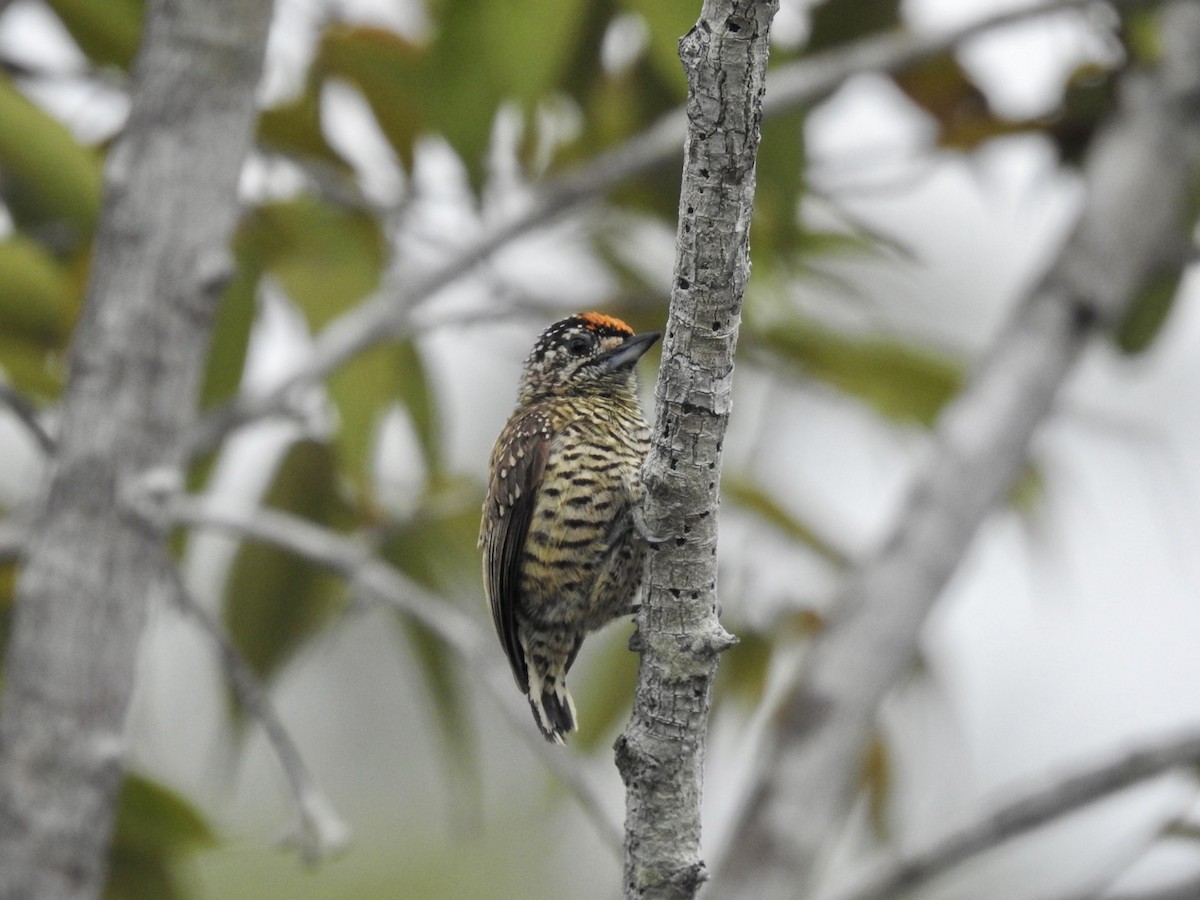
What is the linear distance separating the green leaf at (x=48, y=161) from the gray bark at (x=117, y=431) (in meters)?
0.29

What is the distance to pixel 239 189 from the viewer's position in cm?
389

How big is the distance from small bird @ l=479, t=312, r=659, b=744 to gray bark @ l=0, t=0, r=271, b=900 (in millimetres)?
878

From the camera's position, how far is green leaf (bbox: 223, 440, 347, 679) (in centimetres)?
542

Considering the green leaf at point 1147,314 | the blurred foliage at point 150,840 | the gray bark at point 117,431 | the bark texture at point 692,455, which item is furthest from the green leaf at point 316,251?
the bark texture at point 692,455

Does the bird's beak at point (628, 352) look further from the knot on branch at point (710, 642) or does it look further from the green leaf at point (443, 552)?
the green leaf at point (443, 552)

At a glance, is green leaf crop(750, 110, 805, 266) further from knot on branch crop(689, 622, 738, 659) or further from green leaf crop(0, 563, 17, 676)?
green leaf crop(0, 563, 17, 676)

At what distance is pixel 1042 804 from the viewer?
4.45m

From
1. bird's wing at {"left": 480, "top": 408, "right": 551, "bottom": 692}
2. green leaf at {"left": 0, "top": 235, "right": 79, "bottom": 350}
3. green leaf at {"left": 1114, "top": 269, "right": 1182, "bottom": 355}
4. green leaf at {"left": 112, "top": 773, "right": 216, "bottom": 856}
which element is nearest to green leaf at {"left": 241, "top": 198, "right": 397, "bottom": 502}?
green leaf at {"left": 0, "top": 235, "right": 79, "bottom": 350}

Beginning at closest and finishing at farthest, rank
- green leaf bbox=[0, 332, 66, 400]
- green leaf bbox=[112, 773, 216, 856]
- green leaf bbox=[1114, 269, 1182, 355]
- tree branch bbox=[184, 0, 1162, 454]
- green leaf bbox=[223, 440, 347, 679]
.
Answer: tree branch bbox=[184, 0, 1162, 454]
green leaf bbox=[112, 773, 216, 856]
green leaf bbox=[0, 332, 66, 400]
green leaf bbox=[223, 440, 347, 679]
green leaf bbox=[1114, 269, 1182, 355]

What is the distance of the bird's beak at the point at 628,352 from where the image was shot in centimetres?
343

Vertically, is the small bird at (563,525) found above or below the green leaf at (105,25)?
below

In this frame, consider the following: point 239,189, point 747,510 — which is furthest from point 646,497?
point 747,510

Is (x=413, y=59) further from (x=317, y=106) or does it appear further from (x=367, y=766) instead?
(x=367, y=766)

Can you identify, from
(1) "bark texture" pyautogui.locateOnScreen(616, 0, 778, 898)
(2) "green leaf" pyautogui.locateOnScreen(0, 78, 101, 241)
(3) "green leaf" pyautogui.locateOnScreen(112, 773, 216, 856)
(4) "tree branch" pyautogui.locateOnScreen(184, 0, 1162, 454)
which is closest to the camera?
(1) "bark texture" pyautogui.locateOnScreen(616, 0, 778, 898)
